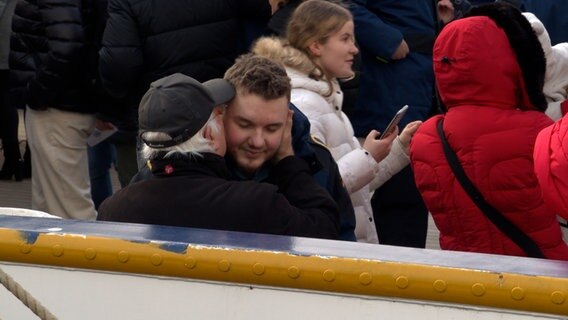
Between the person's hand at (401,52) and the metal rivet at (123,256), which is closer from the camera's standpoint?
the metal rivet at (123,256)

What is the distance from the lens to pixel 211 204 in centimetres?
369

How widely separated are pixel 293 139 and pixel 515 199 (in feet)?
2.90

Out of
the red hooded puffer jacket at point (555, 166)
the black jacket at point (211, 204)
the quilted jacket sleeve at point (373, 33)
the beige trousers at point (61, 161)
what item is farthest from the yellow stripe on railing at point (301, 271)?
the beige trousers at point (61, 161)

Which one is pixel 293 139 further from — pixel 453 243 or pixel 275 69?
pixel 453 243

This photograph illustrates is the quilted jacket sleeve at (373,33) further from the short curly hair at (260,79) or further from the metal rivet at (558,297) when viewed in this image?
the metal rivet at (558,297)

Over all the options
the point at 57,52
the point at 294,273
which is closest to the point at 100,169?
the point at 57,52

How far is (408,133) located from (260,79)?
1.50m

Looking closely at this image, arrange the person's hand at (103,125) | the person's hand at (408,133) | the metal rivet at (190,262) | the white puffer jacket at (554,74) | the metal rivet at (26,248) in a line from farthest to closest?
the person's hand at (103,125)
the person's hand at (408,133)
the white puffer jacket at (554,74)
the metal rivet at (26,248)
the metal rivet at (190,262)

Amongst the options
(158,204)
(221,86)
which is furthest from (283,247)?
(221,86)

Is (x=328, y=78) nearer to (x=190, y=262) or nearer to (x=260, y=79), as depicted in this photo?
(x=260, y=79)

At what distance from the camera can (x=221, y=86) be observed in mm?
4043

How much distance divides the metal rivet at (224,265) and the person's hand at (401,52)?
3.41 m

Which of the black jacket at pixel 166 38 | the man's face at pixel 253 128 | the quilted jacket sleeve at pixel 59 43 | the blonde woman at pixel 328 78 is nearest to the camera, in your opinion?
the man's face at pixel 253 128

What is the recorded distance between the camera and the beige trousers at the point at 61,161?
725 centimetres
